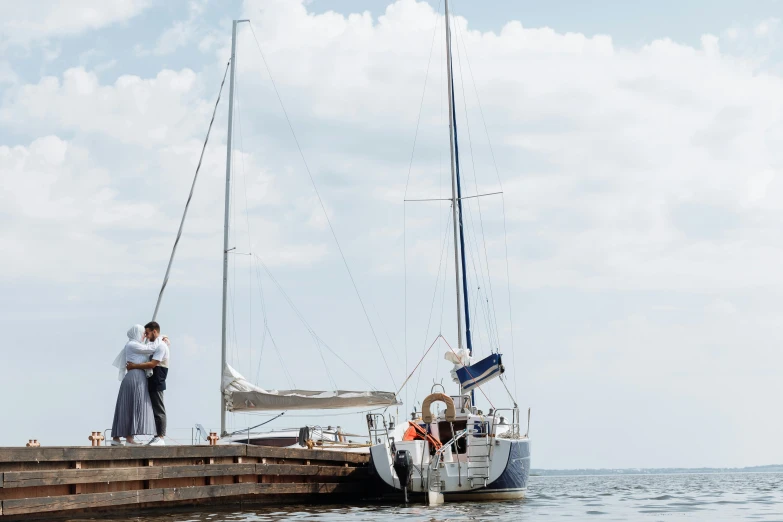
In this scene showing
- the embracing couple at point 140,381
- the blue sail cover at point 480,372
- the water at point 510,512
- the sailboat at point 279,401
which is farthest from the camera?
the blue sail cover at point 480,372

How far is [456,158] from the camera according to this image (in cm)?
3469

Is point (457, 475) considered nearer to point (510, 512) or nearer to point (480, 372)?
point (510, 512)

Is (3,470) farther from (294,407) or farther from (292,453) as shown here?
(294,407)

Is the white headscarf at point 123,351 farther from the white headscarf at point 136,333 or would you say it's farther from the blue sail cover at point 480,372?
the blue sail cover at point 480,372

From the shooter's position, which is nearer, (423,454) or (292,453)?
(292,453)

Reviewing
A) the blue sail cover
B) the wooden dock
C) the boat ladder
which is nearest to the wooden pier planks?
the wooden dock

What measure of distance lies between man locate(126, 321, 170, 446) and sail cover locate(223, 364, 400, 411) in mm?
9635

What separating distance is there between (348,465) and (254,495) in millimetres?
4331

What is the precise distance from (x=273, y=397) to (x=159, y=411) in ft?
32.6

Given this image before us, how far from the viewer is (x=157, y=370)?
1565cm

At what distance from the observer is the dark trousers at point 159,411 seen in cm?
1575

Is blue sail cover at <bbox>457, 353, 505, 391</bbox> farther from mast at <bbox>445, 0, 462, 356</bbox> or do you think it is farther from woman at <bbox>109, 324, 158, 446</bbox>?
woman at <bbox>109, 324, 158, 446</bbox>

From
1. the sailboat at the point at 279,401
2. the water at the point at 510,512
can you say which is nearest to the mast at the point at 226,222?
the sailboat at the point at 279,401

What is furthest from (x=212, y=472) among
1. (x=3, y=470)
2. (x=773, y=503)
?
(x=773, y=503)
